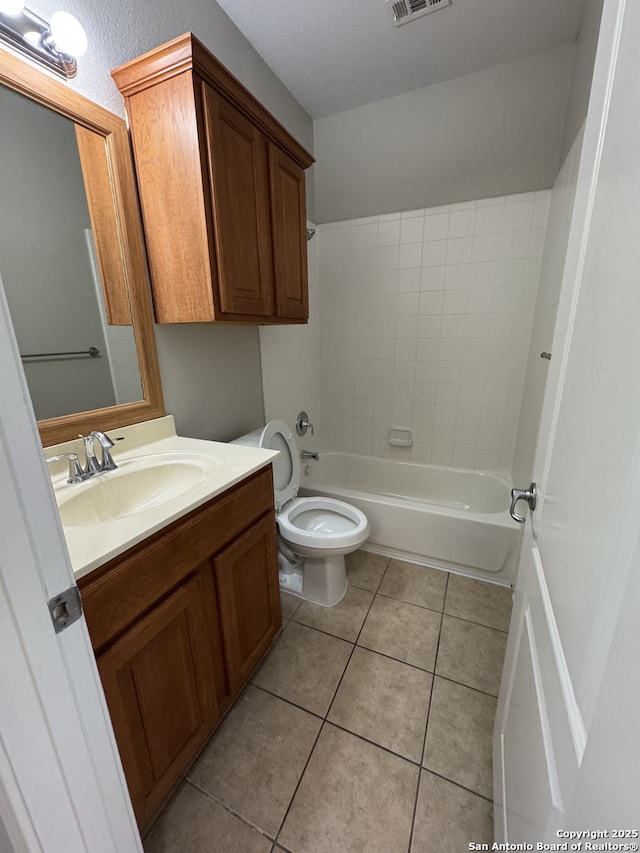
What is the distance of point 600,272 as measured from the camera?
0.51 meters

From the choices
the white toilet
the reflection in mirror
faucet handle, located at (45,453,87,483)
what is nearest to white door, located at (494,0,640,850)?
the white toilet

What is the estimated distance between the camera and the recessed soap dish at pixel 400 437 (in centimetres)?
249

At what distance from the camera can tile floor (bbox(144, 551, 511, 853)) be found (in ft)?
3.02

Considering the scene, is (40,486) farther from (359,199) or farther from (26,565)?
(359,199)

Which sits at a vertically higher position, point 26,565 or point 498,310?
point 498,310

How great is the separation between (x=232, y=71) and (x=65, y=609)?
2.14 meters

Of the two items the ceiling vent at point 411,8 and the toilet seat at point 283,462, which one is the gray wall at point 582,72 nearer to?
the ceiling vent at point 411,8

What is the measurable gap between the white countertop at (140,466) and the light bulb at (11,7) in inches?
42.8

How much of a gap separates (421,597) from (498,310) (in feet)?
5.70

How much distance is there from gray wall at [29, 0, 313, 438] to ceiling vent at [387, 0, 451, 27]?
660 millimetres

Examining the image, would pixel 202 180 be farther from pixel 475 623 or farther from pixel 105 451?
pixel 475 623

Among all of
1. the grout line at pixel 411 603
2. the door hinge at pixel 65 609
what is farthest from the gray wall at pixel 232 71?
the grout line at pixel 411 603

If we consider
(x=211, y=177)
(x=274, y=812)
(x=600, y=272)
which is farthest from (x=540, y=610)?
(x=211, y=177)

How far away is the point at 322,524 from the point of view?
1.84 m
